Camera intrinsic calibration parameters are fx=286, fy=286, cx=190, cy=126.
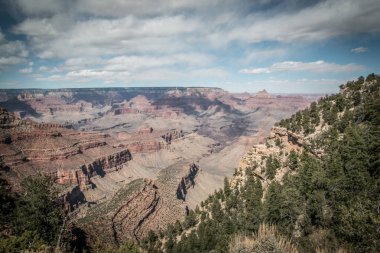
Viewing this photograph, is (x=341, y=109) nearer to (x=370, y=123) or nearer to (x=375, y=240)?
(x=370, y=123)

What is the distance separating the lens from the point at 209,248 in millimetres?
43594

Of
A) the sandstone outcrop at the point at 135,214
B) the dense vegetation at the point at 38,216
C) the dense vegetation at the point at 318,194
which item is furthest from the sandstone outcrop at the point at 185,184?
the dense vegetation at the point at 38,216

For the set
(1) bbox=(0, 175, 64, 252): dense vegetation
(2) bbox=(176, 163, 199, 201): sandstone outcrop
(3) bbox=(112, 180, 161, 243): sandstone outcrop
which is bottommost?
(2) bbox=(176, 163, 199, 201): sandstone outcrop

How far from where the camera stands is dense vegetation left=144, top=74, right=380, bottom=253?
25.1 meters

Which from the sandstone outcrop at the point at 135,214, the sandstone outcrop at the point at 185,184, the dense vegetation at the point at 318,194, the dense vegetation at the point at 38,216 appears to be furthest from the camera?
the sandstone outcrop at the point at 185,184

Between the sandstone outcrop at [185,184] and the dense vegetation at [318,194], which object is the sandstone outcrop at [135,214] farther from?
the sandstone outcrop at [185,184]

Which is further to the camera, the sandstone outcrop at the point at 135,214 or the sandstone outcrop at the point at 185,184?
the sandstone outcrop at the point at 185,184

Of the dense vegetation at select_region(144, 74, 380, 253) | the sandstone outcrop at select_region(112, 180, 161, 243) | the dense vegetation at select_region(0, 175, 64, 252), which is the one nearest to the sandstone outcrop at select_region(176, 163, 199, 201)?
the sandstone outcrop at select_region(112, 180, 161, 243)

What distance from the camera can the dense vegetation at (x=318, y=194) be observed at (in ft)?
82.4

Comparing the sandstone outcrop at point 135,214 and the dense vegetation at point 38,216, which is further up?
the dense vegetation at point 38,216

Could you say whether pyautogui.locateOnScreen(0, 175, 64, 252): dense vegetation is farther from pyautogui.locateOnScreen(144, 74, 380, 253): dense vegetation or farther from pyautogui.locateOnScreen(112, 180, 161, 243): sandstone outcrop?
pyautogui.locateOnScreen(112, 180, 161, 243): sandstone outcrop

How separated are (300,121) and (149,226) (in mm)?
43994

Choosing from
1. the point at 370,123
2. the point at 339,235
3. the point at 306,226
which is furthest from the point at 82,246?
the point at 370,123

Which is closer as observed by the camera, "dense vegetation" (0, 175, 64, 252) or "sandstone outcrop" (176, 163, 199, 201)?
"dense vegetation" (0, 175, 64, 252)
